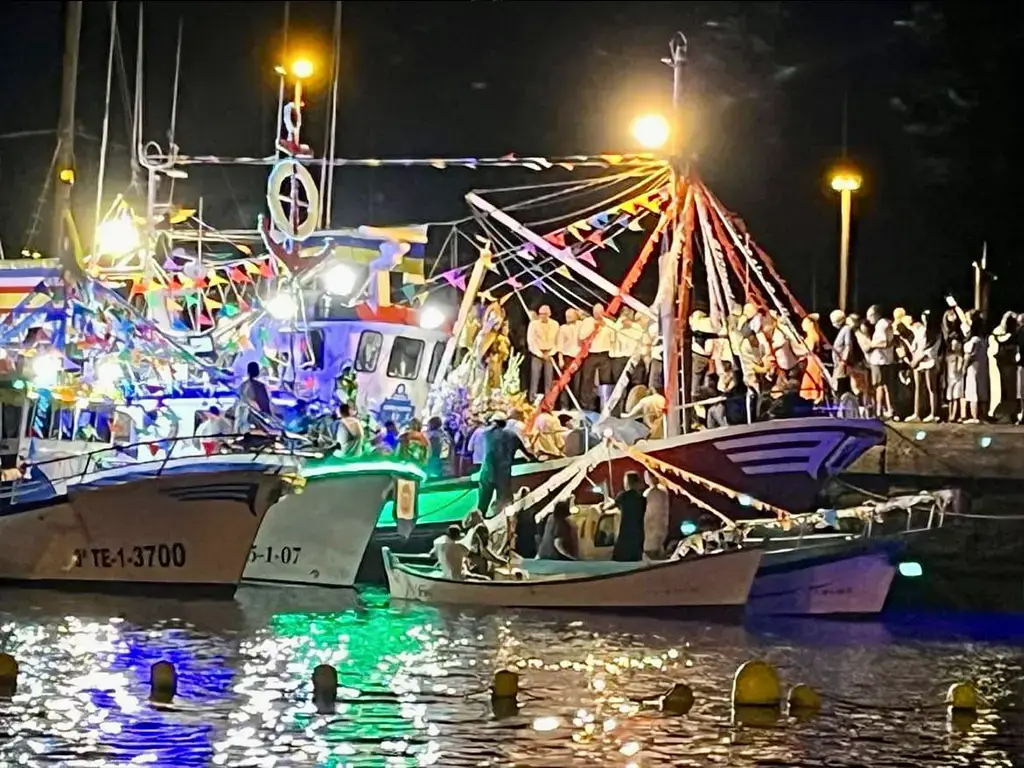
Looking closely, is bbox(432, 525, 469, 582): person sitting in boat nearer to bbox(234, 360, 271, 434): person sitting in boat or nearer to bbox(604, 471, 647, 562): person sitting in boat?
bbox(604, 471, 647, 562): person sitting in boat

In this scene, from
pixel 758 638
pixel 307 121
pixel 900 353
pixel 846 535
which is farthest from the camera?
pixel 307 121

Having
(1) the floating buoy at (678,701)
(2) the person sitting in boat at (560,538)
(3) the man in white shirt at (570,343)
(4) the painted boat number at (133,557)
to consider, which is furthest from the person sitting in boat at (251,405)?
(1) the floating buoy at (678,701)

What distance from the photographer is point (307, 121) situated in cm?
3659

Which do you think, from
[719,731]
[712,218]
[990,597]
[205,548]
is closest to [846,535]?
[990,597]

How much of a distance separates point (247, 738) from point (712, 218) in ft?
46.6

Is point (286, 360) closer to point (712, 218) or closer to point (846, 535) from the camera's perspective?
point (712, 218)

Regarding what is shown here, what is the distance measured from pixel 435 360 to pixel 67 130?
6066 millimetres

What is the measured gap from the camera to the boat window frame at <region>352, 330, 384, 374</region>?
1065 inches

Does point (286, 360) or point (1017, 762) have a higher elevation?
point (286, 360)

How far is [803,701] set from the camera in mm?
14828

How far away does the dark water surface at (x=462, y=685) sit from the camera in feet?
41.9

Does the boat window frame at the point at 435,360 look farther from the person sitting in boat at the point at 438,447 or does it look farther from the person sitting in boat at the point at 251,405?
the person sitting in boat at the point at 251,405

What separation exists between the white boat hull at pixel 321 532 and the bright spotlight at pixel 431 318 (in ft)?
11.7

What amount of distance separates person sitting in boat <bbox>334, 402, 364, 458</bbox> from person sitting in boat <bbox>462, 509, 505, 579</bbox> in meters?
2.64
